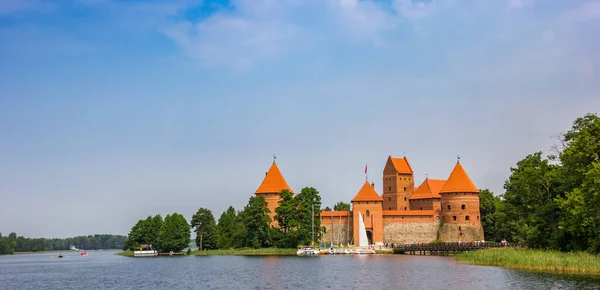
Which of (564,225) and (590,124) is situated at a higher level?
(590,124)

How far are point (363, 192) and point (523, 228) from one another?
28821 millimetres

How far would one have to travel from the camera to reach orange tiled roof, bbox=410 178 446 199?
7300 cm

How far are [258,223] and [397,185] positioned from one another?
23.0 meters

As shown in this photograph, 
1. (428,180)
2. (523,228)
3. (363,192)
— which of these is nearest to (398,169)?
(428,180)

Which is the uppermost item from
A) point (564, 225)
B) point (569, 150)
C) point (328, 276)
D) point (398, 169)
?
point (398, 169)

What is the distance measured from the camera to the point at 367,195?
67.1 m

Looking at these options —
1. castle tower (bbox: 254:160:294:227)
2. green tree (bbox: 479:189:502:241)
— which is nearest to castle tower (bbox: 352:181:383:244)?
castle tower (bbox: 254:160:294:227)

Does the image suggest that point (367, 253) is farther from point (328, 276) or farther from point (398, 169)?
point (328, 276)

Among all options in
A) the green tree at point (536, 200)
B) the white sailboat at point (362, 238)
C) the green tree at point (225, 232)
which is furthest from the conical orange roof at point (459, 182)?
the green tree at point (536, 200)

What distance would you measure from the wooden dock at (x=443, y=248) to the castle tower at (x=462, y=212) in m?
6.23

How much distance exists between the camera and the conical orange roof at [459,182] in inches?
2650

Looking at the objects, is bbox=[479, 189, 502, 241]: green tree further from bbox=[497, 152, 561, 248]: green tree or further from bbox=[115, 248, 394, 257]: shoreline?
bbox=[497, 152, 561, 248]: green tree

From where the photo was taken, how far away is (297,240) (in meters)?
61.9

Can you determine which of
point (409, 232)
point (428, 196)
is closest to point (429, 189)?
point (428, 196)
